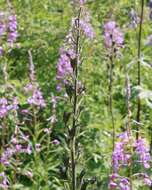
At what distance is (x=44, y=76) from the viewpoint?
5.19 m

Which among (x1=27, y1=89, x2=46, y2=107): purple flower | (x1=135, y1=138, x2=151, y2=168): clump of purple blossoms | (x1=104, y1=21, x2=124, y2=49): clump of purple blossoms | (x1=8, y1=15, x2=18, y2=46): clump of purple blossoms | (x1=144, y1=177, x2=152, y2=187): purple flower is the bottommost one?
(x1=144, y1=177, x2=152, y2=187): purple flower

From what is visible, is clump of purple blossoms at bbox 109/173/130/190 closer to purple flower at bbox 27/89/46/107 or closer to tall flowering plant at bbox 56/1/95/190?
tall flowering plant at bbox 56/1/95/190

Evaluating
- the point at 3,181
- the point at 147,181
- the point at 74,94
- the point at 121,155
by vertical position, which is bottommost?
the point at 3,181

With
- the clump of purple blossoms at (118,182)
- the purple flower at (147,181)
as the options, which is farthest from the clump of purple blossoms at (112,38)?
the purple flower at (147,181)

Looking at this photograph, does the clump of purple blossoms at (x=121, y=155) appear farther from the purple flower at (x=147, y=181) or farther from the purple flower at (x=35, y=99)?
the purple flower at (x=35, y=99)

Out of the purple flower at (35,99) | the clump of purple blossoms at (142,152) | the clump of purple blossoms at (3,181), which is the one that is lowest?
the clump of purple blossoms at (3,181)

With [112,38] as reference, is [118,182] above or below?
below

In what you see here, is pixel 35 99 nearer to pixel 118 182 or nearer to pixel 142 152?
pixel 118 182

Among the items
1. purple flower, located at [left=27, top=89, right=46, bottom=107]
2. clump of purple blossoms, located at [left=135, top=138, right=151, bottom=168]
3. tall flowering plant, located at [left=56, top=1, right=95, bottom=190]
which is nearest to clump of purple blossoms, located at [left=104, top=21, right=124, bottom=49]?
purple flower, located at [left=27, top=89, right=46, bottom=107]

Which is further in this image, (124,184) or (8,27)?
(8,27)

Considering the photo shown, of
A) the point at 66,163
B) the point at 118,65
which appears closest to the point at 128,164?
the point at 66,163

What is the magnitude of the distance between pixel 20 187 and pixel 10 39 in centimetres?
131

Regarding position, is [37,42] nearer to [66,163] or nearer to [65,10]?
[65,10]

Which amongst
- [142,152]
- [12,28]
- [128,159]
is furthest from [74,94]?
[12,28]
